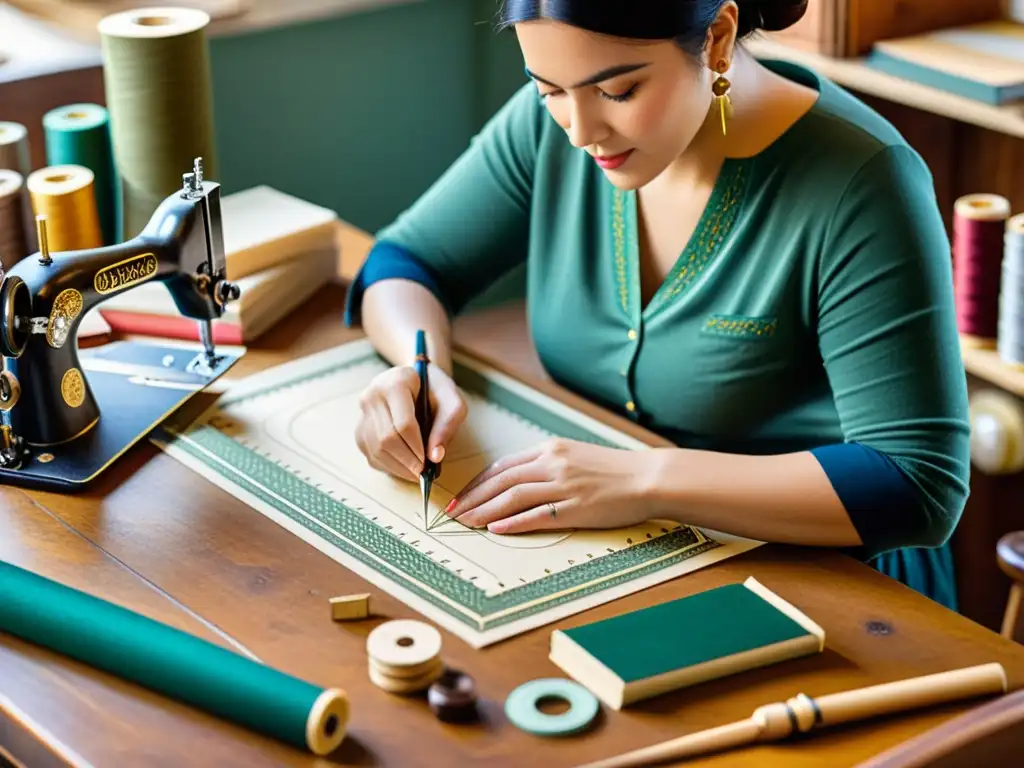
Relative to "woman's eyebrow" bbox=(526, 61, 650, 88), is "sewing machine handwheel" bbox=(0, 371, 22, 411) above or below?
below

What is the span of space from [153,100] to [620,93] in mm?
672

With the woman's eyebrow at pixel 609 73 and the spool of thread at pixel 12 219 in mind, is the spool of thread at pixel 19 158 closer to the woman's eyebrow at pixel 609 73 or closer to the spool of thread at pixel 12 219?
the spool of thread at pixel 12 219

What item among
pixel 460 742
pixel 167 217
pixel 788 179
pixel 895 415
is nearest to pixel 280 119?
pixel 167 217

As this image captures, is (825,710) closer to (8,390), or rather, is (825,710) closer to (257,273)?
(8,390)

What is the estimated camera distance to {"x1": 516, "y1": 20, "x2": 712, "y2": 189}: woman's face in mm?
1350

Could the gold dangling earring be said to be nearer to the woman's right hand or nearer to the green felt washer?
the woman's right hand

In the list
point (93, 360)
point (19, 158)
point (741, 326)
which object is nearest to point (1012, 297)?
point (741, 326)

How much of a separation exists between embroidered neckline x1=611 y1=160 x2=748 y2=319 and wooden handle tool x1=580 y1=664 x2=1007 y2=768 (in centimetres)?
61

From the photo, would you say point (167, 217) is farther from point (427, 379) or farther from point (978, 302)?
point (978, 302)

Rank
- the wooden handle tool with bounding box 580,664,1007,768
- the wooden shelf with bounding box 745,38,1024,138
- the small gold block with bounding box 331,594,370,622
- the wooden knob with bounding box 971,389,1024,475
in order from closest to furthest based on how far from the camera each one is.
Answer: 1. the wooden handle tool with bounding box 580,664,1007,768
2. the small gold block with bounding box 331,594,370,622
3. the wooden shelf with bounding box 745,38,1024,138
4. the wooden knob with bounding box 971,389,1024,475

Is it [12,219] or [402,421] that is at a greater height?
[12,219]

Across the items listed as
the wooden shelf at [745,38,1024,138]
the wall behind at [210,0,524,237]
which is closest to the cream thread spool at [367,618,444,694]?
the wooden shelf at [745,38,1024,138]

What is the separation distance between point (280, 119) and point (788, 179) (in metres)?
1.38

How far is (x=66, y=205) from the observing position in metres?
1.71
